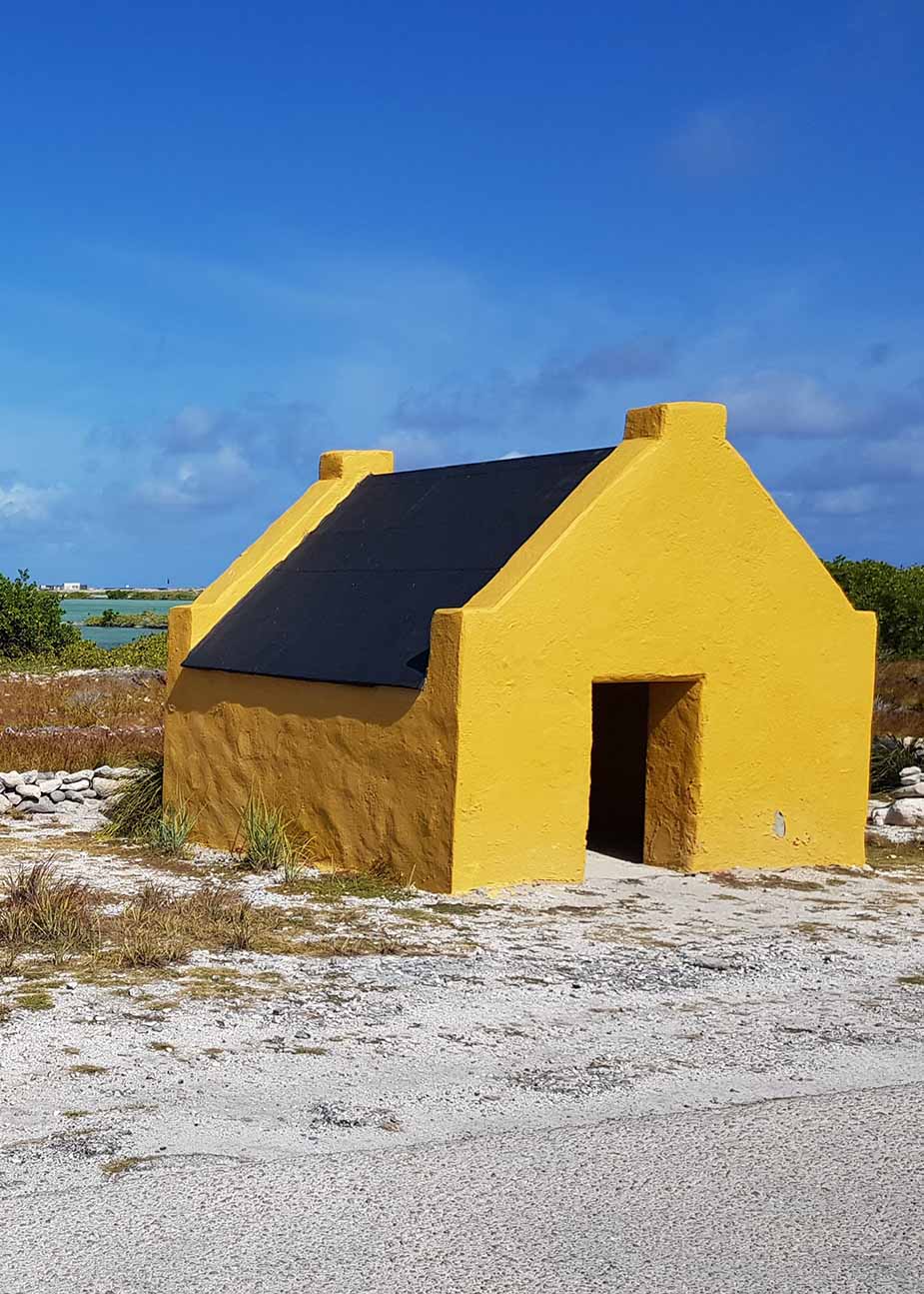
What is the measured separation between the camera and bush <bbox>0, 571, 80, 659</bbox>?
3262 centimetres

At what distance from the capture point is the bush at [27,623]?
3262 centimetres

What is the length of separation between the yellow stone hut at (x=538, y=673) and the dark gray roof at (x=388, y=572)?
27mm

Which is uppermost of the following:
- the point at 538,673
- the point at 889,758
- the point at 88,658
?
the point at 88,658

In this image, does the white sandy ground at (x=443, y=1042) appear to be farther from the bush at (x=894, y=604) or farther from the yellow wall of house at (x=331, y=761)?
the bush at (x=894, y=604)

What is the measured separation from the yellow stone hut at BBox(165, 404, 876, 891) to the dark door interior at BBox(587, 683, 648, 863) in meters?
0.05

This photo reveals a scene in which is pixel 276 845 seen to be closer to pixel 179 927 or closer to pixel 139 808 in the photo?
pixel 179 927

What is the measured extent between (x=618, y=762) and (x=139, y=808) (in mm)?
4709

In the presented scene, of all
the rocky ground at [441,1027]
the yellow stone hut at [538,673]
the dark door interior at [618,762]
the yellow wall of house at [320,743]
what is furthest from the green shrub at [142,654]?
the rocky ground at [441,1027]

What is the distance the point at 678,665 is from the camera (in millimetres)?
11320

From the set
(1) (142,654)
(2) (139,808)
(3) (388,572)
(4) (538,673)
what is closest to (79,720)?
(2) (139,808)

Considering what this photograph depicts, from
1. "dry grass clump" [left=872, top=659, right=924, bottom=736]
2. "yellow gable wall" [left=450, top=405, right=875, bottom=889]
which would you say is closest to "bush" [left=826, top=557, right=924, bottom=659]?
"dry grass clump" [left=872, top=659, right=924, bottom=736]

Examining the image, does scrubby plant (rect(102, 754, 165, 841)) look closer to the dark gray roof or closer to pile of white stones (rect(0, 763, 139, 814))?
pile of white stones (rect(0, 763, 139, 814))

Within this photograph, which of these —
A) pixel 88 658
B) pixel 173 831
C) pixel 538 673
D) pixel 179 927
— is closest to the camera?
pixel 179 927

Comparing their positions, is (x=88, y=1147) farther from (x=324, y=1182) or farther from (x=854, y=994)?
(x=854, y=994)
